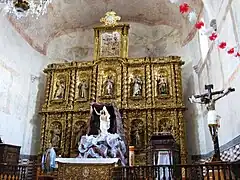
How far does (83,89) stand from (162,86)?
12.4 ft

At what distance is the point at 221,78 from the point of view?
8812 mm

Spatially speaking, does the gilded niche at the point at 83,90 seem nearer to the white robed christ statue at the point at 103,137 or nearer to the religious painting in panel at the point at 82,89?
the religious painting in panel at the point at 82,89

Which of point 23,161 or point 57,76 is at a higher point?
point 57,76

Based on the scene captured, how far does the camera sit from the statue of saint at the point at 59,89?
1321 centimetres

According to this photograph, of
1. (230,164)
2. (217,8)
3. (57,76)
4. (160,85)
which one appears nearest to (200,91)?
(160,85)

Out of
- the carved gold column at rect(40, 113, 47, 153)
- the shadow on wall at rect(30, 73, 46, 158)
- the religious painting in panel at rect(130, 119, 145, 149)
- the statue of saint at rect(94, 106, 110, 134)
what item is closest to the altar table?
the statue of saint at rect(94, 106, 110, 134)

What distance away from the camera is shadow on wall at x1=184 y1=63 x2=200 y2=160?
12172mm

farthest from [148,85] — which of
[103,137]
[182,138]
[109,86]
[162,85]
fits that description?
→ [103,137]

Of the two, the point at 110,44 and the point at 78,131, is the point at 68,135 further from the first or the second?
the point at 110,44

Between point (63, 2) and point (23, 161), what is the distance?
7921 mm

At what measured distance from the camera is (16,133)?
12.1 meters

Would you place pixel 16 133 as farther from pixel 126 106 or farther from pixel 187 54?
pixel 187 54

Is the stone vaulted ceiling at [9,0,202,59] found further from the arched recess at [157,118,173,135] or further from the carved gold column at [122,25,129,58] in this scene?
the arched recess at [157,118,173,135]

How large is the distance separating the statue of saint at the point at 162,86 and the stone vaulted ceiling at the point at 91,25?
8.77 ft
